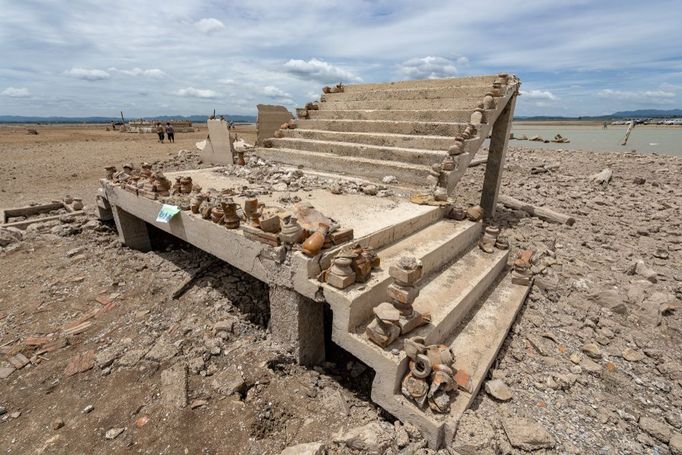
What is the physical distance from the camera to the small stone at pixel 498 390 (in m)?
2.83

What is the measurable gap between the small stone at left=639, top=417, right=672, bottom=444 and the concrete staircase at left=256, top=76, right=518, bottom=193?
3676 mm

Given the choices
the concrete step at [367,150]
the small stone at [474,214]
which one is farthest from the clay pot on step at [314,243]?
the concrete step at [367,150]

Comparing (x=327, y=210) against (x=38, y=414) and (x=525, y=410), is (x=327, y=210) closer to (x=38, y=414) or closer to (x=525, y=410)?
(x=525, y=410)

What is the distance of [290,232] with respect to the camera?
307 cm

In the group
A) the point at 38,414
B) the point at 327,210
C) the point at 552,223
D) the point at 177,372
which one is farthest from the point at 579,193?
the point at 38,414

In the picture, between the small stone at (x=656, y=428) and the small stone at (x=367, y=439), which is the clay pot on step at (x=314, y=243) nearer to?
the small stone at (x=367, y=439)

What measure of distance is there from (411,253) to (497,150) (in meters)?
4.86

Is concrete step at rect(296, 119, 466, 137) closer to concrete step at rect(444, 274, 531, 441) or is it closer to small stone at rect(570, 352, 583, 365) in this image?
concrete step at rect(444, 274, 531, 441)

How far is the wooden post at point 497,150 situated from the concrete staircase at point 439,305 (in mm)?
2721

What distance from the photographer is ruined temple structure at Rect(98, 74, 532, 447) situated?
2.66 m

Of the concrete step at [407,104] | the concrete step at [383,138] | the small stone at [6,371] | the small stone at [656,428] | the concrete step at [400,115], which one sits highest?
the concrete step at [407,104]

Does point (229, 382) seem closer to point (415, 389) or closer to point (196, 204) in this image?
point (415, 389)

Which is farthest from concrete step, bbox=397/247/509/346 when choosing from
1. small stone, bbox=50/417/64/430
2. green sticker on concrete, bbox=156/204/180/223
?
green sticker on concrete, bbox=156/204/180/223

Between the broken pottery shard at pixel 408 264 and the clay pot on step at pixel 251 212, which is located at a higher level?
the clay pot on step at pixel 251 212
